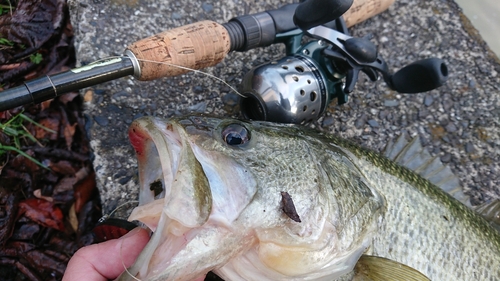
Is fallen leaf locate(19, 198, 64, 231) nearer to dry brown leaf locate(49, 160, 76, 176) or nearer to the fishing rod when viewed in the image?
dry brown leaf locate(49, 160, 76, 176)

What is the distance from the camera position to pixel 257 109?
2072 mm

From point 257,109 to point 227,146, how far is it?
64 cm

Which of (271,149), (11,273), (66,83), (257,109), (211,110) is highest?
(66,83)

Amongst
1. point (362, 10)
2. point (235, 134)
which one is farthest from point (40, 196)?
point (362, 10)

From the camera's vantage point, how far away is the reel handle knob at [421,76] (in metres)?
1.97

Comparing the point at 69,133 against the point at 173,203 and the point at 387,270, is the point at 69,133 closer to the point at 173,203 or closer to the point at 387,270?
the point at 173,203

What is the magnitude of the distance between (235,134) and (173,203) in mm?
352

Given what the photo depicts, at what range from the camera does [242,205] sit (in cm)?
136

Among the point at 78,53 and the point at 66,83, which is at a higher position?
the point at 66,83

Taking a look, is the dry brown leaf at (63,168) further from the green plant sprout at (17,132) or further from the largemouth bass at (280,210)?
the largemouth bass at (280,210)

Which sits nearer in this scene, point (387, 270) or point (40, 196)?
point (387, 270)

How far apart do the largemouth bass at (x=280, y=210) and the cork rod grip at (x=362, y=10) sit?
1.12 meters

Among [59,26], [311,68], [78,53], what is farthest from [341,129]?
[59,26]

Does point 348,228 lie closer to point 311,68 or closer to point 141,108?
point 311,68
